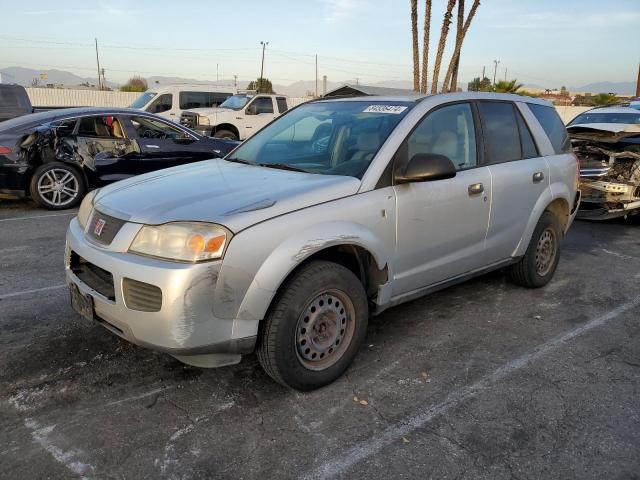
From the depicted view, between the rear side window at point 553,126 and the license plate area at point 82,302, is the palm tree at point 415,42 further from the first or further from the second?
the license plate area at point 82,302

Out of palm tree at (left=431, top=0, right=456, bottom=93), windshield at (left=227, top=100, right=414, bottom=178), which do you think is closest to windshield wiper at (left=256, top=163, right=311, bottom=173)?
windshield at (left=227, top=100, right=414, bottom=178)

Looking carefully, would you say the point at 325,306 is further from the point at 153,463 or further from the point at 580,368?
the point at 580,368

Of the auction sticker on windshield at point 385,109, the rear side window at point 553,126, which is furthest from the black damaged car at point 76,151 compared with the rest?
the rear side window at point 553,126

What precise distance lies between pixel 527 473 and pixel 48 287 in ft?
13.5

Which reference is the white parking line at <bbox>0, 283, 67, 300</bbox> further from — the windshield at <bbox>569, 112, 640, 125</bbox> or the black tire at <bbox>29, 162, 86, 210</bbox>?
the windshield at <bbox>569, 112, 640, 125</bbox>

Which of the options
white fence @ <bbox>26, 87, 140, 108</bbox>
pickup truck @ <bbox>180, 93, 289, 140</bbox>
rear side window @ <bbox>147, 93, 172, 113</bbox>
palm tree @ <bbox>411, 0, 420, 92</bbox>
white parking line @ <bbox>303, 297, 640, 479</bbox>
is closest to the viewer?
white parking line @ <bbox>303, 297, 640, 479</bbox>

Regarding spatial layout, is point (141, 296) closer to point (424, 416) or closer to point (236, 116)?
point (424, 416)

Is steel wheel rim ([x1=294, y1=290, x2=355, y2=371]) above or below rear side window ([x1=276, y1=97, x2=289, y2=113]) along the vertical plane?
below

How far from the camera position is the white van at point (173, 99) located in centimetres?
1686

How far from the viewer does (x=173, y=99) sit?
17.2m

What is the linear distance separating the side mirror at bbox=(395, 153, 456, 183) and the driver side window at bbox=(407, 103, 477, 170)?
20cm

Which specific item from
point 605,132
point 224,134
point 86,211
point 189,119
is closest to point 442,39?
point 224,134

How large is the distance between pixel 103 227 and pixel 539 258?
12.3ft

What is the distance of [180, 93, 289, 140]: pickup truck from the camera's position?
16625mm
